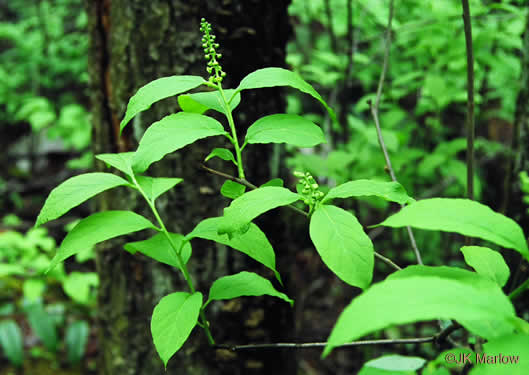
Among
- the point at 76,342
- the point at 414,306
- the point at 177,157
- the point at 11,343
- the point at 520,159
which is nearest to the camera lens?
the point at 414,306

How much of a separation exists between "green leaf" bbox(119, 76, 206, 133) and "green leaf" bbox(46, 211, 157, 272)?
0.14 meters

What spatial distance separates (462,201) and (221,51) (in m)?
0.78

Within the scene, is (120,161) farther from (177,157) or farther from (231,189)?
(177,157)

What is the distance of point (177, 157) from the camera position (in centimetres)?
103

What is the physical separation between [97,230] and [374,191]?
372 mm

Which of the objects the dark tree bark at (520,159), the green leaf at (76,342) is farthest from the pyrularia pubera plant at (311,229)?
the green leaf at (76,342)

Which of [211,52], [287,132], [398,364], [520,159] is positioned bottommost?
[398,364]

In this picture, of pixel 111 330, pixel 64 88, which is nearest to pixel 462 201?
pixel 111 330

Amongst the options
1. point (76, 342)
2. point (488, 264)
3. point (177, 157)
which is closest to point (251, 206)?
point (488, 264)

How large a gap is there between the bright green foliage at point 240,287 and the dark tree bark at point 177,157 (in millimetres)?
468

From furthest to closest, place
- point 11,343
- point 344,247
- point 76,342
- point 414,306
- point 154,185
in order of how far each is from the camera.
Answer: point 76,342 < point 11,343 < point 154,185 < point 344,247 < point 414,306

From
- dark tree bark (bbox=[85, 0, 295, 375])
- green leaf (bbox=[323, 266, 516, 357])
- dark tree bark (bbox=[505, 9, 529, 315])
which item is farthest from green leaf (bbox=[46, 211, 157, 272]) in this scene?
dark tree bark (bbox=[505, 9, 529, 315])

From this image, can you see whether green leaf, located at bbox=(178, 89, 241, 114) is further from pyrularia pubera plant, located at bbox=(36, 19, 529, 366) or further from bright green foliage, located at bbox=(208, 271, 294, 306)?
bright green foliage, located at bbox=(208, 271, 294, 306)

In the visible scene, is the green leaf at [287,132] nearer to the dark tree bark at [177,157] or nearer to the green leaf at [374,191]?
the green leaf at [374,191]
